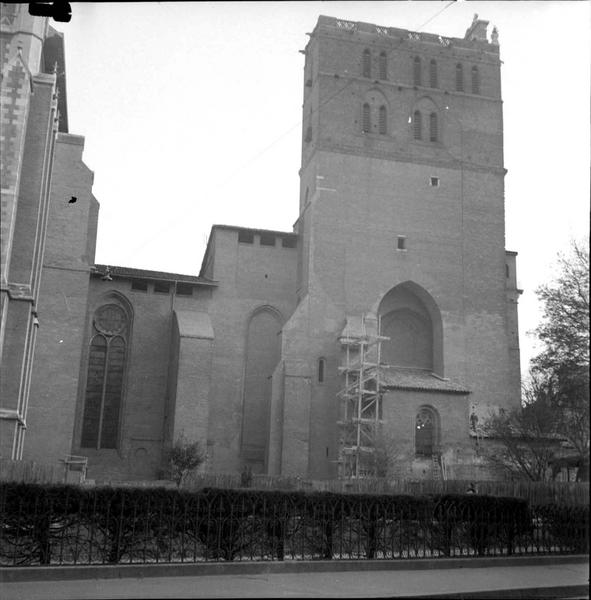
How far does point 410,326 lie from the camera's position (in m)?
43.7

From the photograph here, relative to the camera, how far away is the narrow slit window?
4465cm

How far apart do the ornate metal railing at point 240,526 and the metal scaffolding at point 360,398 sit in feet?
65.5

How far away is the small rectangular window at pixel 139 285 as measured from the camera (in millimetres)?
43375

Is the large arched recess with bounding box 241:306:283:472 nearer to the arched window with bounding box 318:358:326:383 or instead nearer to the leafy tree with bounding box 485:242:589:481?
the arched window with bounding box 318:358:326:383

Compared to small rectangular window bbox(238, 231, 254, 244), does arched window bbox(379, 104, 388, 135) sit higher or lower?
higher

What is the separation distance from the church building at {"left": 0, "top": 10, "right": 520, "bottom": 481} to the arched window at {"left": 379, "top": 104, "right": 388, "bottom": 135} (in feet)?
0.23

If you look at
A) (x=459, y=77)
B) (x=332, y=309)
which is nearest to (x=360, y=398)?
(x=332, y=309)

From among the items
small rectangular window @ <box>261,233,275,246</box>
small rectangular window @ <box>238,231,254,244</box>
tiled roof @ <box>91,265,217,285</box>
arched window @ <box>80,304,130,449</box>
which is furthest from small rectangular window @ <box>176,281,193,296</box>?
small rectangular window @ <box>261,233,275,246</box>

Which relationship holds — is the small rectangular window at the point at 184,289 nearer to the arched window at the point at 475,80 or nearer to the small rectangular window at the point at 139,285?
the small rectangular window at the point at 139,285

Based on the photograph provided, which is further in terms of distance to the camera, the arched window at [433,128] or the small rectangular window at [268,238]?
the arched window at [433,128]

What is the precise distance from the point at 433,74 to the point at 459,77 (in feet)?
5.09

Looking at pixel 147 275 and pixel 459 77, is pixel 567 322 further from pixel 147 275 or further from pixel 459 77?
pixel 459 77

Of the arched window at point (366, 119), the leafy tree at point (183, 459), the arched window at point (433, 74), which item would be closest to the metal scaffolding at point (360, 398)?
the leafy tree at point (183, 459)

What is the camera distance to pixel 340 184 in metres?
43.0
